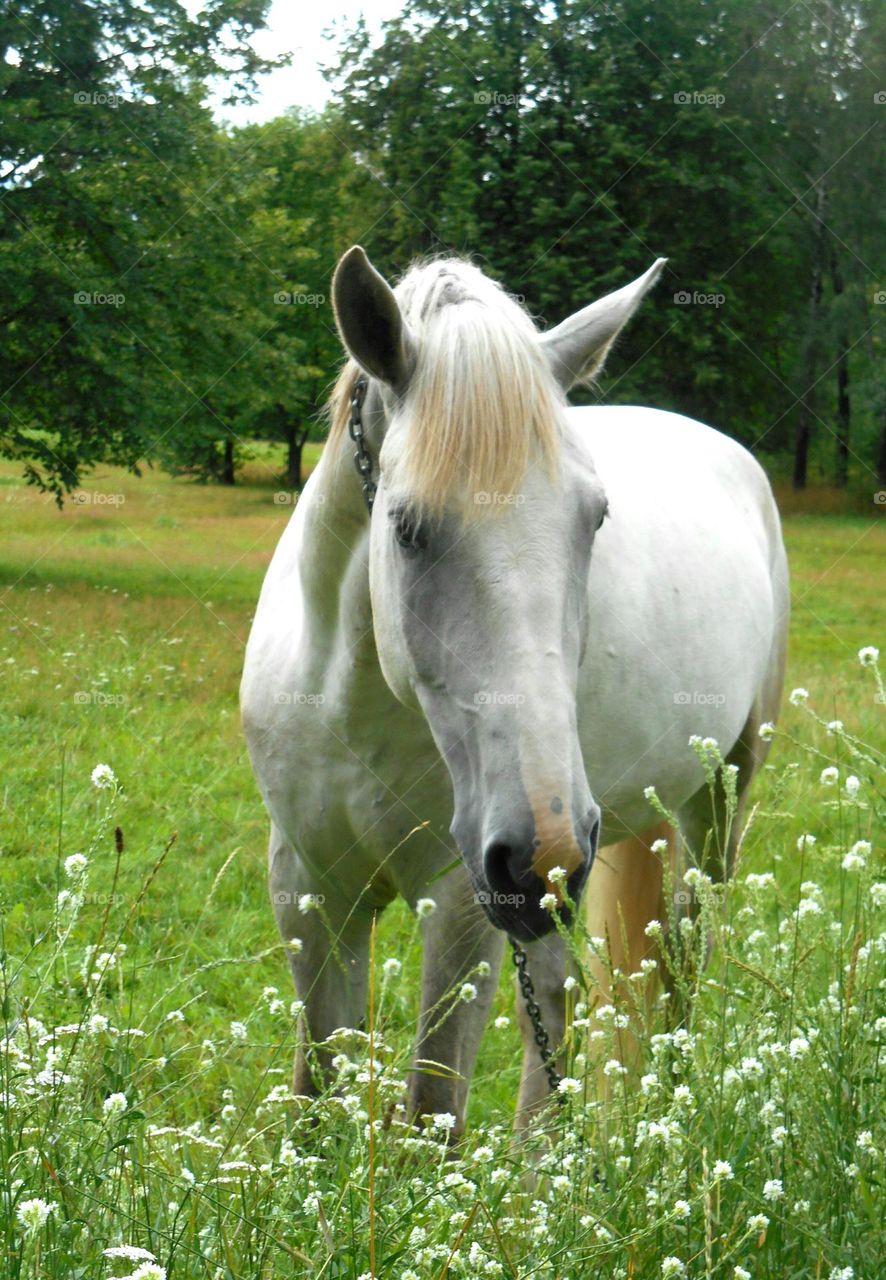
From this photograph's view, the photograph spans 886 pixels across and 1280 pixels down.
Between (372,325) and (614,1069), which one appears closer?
(614,1069)

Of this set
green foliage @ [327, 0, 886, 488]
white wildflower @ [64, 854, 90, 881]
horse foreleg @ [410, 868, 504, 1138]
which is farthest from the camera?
green foliage @ [327, 0, 886, 488]

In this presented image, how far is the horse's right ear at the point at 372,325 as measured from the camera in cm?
269

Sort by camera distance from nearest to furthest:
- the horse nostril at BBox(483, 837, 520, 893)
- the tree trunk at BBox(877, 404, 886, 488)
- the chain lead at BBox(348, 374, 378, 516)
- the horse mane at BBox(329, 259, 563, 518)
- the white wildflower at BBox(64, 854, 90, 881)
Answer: the white wildflower at BBox(64, 854, 90, 881), the horse nostril at BBox(483, 837, 520, 893), the horse mane at BBox(329, 259, 563, 518), the chain lead at BBox(348, 374, 378, 516), the tree trunk at BBox(877, 404, 886, 488)

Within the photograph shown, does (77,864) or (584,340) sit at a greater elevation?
(584,340)

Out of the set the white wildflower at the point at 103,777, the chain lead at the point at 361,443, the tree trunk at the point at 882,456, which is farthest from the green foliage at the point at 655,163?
the white wildflower at the point at 103,777

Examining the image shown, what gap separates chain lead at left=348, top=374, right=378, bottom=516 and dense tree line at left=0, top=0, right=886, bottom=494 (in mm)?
5964

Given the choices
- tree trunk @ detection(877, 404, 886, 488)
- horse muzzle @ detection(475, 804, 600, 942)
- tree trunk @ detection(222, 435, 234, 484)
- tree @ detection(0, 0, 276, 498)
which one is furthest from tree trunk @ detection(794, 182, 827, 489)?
horse muzzle @ detection(475, 804, 600, 942)

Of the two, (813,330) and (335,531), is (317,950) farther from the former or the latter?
(813,330)

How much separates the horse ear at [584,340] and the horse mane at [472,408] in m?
0.14

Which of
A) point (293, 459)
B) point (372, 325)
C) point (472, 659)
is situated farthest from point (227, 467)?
point (472, 659)

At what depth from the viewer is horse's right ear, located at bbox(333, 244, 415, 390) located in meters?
2.69

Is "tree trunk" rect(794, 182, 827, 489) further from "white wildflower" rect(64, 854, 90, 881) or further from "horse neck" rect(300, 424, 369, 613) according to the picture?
"white wildflower" rect(64, 854, 90, 881)

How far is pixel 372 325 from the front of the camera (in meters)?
2.76

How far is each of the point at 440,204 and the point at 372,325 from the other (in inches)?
792
